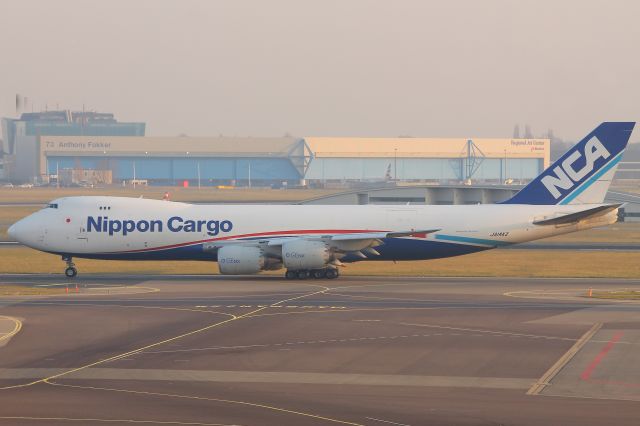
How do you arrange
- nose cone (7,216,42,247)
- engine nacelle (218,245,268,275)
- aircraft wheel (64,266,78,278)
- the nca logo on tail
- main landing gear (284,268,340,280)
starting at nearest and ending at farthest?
engine nacelle (218,245,268,275)
the nca logo on tail
main landing gear (284,268,340,280)
aircraft wheel (64,266,78,278)
nose cone (7,216,42,247)

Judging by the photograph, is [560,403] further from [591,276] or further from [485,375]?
[591,276]

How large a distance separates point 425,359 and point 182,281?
2818 cm

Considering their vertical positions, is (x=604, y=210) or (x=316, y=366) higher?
(x=604, y=210)

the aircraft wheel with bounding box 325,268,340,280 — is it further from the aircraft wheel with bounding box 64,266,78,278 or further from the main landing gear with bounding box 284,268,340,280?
the aircraft wheel with bounding box 64,266,78,278

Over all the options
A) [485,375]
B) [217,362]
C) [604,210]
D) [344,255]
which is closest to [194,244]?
[344,255]

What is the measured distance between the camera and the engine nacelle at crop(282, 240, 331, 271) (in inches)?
2276

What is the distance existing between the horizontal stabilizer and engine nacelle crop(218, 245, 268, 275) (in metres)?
16.2

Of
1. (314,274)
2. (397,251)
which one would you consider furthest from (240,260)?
(397,251)

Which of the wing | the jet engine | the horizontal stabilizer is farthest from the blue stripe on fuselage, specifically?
the horizontal stabilizer

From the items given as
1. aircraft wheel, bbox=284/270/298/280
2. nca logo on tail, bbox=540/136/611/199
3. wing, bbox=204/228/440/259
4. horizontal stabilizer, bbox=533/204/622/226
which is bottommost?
aircraft wheel, bbox=284/270/298/280

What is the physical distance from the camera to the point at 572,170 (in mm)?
60188

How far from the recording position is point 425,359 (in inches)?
1268

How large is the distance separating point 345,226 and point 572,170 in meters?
13.6

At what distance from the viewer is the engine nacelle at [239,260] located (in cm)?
5741
